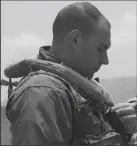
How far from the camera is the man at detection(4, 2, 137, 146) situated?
8.92ft

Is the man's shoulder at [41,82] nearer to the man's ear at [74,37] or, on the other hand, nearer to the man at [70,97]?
the man at [70,97]

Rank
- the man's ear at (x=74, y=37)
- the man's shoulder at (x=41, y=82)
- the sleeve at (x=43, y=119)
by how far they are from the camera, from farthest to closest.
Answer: the man's ear at (x=74, y=37), the man's shoulder at (x=41, y=82), the sleeve at (x=43, y=119)

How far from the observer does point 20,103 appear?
280 centimetres

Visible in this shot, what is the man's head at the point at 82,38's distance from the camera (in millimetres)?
3268

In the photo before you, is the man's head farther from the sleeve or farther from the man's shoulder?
the sleeve

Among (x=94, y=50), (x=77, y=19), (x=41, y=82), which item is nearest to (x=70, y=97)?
→ (x=41, y=82)

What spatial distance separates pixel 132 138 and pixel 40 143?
2.81 ft

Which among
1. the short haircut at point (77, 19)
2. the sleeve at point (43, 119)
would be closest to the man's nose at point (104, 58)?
the short haircut at point (77, 19)

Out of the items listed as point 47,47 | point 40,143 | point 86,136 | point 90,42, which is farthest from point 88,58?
point 40,143

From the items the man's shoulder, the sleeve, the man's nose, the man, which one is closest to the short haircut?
the man

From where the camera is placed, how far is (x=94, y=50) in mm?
3291

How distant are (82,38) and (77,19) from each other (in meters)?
0.14

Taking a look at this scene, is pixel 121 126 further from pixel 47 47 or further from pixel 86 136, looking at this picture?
pixel 47 47

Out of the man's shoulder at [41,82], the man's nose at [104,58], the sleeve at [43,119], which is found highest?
the man's nose at [104,58]
